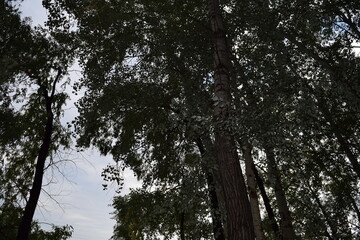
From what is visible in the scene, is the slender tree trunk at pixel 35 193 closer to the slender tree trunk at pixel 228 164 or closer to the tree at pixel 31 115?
the tree at pixel 31 115

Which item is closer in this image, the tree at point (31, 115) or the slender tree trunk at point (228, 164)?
the slender tree trunk at point (228, 164)

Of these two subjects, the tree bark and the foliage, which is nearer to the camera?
the foliage

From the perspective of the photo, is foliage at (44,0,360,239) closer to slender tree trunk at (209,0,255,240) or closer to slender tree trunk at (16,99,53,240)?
slender tree trunk at (209,0,255,240)

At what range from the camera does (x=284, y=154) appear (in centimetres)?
519

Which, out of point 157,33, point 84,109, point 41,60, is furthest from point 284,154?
point 41,60

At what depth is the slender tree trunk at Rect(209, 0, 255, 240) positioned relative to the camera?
4.89 meters

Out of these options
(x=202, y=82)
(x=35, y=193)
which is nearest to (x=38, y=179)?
(x=35, y=193)

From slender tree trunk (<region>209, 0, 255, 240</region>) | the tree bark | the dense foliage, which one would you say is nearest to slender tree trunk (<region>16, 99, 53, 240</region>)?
the tree bark

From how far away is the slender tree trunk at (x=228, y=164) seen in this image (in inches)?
193

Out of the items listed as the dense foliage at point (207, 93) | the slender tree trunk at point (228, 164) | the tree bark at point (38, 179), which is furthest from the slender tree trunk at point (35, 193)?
the slender tree trunk at point (228, 164)

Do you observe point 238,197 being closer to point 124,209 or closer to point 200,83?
point 200,83

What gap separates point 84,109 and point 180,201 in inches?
240

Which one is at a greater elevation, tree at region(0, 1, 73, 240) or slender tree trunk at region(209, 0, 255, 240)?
tree at region(0, 1, 73, 240)

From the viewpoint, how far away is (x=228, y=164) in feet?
18.0
